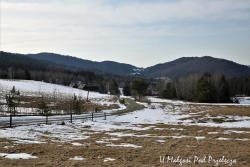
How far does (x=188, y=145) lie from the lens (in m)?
21.5

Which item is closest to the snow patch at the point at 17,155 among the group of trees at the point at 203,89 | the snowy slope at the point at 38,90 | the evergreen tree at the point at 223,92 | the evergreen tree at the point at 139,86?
the snowy slope at the point at 38,90

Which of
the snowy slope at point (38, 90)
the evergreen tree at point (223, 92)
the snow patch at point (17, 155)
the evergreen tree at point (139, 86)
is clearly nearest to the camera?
the snow patch at point (17, 155)

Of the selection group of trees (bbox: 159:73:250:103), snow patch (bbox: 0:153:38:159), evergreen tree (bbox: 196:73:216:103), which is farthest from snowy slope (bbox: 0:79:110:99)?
snow patch (bbox: 0:153:38:159)

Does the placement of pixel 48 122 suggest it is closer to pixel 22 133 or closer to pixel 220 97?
pixel 22 133

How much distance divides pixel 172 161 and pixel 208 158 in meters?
1.76

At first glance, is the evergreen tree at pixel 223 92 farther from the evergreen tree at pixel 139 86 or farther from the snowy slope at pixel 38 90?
the snowy slope at pixel 38 90

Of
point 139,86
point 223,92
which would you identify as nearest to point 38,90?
point 139,86

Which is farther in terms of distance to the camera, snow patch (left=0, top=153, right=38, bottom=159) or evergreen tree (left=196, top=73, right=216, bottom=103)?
evergreen tree (left=196, top=73, right=216, bottom=103)

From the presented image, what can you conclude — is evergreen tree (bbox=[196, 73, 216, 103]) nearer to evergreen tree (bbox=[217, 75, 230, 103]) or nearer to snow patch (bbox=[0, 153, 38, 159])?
evergreen tree (bbox=[217, 75, 230, 103])

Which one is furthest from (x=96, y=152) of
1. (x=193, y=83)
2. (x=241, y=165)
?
(x=193, y=83)

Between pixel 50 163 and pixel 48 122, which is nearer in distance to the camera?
pixel 50 163

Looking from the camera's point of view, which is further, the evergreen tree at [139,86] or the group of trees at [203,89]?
the evergreen tree at [139,86]

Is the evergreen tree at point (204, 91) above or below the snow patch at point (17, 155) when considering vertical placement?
above

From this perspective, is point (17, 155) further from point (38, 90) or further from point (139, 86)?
point (38, 90)
